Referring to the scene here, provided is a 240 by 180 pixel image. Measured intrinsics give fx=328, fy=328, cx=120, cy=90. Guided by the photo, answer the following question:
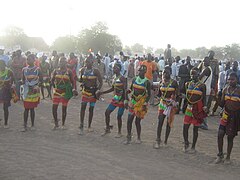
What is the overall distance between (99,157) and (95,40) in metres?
43.5

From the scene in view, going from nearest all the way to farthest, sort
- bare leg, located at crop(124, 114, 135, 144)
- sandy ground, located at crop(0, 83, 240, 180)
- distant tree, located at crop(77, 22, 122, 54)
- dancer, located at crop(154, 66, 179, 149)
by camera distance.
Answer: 1. sandy ground, located at crop(0, 83, 240, 180)
2. dancer, located at crop(154, 66, 179, 149)
3. bare leg, located at crop(124, 114, 135, 144)
4. distant tree, located at crop(77, 22, 122, 54)

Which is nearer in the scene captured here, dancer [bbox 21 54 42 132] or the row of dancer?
the row of dancer

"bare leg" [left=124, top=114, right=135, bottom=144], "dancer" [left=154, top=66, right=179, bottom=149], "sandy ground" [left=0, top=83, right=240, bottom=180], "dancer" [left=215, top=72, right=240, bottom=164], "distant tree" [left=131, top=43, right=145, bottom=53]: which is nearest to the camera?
"sandy ground" [left=0, top=83, right=240, bottom=180]

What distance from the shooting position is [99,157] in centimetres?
649

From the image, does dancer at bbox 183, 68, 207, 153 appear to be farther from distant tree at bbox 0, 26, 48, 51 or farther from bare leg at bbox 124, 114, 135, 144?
distant tree at bbox 0, 26, 48, 51

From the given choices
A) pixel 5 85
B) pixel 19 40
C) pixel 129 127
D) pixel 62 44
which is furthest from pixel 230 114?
pixel 19 40

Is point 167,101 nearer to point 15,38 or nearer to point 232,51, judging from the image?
point 232,51

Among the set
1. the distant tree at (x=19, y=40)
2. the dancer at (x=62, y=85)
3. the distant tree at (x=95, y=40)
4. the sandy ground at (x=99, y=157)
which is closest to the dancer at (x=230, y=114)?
the sandy ground at (x=99, y=157)

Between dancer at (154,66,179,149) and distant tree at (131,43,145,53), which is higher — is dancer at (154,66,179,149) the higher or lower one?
the lower one

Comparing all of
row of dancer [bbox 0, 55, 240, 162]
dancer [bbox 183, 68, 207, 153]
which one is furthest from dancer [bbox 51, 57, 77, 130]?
dancer [bbox 183, 68, 207, 153]

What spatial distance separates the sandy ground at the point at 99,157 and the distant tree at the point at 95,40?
132 feet

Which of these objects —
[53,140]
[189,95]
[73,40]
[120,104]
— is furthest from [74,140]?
[73,40]

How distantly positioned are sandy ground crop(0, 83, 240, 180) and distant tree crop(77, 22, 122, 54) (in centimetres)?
4013

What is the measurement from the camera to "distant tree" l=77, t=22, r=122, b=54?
48.8 meters
